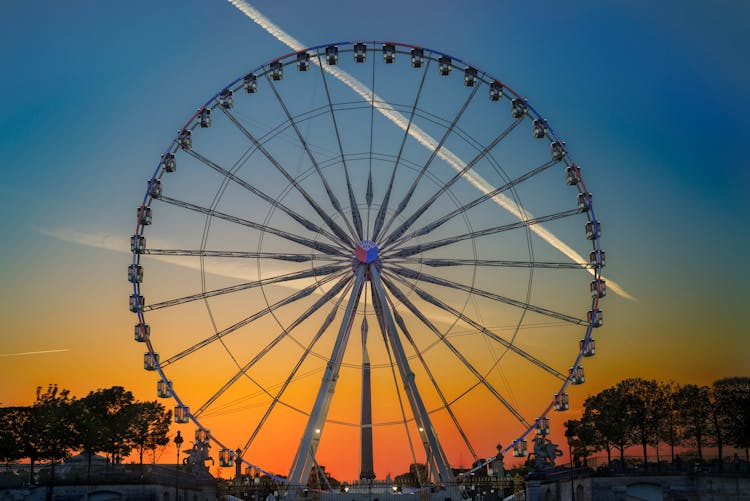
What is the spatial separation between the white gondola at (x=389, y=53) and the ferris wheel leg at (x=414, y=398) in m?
12.6

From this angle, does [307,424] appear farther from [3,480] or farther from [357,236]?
[3,480]

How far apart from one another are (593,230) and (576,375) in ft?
27.0

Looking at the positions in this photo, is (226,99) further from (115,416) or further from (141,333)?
(115,416)

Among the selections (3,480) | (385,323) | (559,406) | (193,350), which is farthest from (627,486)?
(3,480)

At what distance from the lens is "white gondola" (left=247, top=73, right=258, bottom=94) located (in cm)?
5603

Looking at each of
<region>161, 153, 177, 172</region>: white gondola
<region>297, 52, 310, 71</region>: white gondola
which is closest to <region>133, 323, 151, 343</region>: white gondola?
<region>161, 153, 177, 172</region>: white gondola

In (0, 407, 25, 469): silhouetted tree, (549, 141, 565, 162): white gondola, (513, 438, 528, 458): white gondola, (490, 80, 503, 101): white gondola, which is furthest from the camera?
(0, 407, 25, 469): silhouetted tree

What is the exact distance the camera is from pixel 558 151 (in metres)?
55.7

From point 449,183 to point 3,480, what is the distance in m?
43.6

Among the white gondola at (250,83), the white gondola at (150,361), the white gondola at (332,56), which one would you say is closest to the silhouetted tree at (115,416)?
the white gondola at (150,361)

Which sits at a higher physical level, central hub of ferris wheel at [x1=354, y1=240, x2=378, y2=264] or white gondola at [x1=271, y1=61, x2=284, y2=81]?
white gondola at [x1=271, y1=61, x2=284, y2=81]

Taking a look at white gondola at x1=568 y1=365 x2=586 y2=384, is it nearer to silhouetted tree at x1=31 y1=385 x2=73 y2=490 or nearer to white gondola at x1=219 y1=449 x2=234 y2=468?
white gondola at x1=219 y1=449 x2=234 y2=468

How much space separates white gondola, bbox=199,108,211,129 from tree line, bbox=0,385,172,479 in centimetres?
4017

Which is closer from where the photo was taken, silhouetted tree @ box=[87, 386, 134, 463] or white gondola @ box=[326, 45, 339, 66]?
white gondola @ box=[326, 45, 339, 66]
